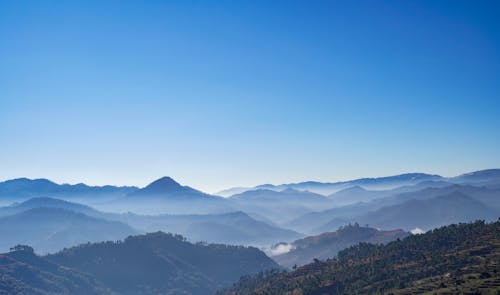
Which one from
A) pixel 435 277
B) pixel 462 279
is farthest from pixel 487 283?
pixel 435 277

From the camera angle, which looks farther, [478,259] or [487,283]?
[478,259]

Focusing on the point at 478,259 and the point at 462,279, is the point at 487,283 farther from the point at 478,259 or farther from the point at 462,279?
the point at 478,259

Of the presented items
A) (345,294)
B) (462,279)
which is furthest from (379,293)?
(462,279)

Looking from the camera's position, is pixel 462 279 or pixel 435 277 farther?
pixel 435 277

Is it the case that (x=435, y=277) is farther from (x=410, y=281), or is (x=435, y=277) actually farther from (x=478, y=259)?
(x=478, y=259)

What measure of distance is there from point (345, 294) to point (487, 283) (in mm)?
53637

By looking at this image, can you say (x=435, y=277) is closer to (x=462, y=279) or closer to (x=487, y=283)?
(x=462, y=279)

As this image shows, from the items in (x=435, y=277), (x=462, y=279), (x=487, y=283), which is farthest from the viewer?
(x=435, y=277)

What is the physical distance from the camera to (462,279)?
551 feet

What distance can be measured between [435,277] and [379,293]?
80.7 feet

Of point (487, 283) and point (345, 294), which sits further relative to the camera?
point (345, 294)

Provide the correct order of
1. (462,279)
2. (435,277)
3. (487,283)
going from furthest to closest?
(435,277) → (462,279) → (487,283)

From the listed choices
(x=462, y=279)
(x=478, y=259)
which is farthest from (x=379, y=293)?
(x=478, y=259)

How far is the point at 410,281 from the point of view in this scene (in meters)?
189
